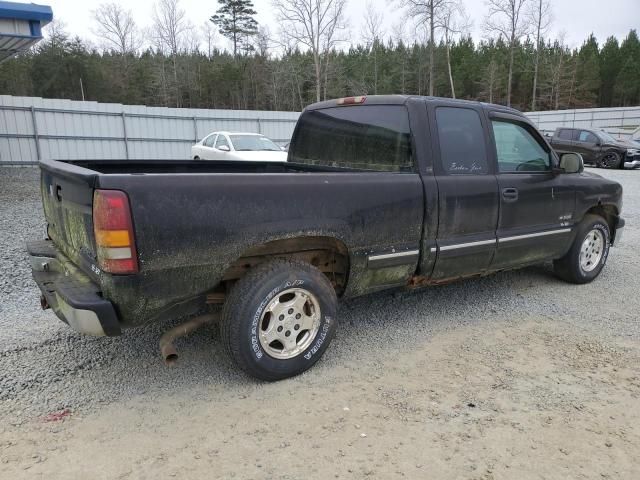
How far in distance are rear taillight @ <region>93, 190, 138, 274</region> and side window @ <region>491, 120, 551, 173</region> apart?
3172mm

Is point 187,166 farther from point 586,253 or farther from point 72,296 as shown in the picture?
point 586,253

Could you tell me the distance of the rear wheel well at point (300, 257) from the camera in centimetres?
311

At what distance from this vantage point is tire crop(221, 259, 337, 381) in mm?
2932

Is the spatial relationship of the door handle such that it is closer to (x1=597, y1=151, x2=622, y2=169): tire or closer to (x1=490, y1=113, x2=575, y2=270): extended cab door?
(x1=490, y1=113, x2=575, y2=270): extended cab door

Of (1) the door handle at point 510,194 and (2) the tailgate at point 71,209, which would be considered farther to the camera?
(1) the door handle at point 510,194

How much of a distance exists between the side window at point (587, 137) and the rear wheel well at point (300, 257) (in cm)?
1993

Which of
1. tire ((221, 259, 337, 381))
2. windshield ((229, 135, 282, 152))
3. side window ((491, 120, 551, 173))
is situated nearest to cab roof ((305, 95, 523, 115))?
side window ((491, 120, 551, 173))

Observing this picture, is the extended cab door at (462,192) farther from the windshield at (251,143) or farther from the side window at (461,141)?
the windshield at (251,143)

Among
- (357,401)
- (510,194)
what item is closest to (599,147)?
(510,194)

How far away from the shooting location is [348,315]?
4.34m

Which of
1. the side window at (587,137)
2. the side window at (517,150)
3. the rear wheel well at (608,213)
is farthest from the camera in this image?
the side window at (587,137)

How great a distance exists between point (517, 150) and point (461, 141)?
0.83 metres

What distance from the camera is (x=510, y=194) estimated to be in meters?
4.20

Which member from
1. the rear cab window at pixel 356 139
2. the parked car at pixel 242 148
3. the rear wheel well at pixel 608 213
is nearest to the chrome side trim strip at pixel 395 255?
the rear cab window at pixel 356 139
